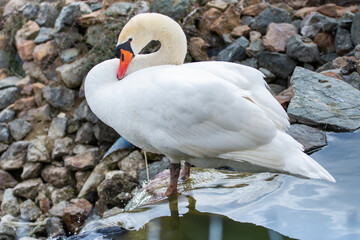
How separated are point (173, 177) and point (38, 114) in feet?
12.2

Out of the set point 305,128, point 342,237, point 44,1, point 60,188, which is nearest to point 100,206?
point 60,188

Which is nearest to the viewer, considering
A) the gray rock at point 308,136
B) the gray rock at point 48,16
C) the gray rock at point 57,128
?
the gray rock at point 308,136

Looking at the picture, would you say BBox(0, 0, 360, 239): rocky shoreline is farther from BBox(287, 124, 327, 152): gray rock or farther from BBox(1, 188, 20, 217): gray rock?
BBox(287, 124, 327, 152): gray rock

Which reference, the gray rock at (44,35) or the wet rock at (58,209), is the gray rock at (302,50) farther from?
the gray rock at (44,35)

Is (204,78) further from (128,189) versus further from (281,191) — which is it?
(128,189)

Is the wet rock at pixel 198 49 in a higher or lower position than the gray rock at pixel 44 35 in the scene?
higher

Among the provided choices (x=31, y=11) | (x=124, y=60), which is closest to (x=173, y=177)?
(x=124, y=60)

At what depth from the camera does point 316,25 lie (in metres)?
5.37

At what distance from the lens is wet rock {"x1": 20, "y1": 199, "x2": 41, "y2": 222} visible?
17.0ft

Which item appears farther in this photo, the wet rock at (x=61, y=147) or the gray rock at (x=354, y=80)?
the wet rock at (x=61, y=147)

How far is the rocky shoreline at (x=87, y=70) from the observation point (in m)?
4.90

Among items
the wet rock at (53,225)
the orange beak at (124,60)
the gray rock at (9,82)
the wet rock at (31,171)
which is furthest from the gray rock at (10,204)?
the orange beak at (124,60)

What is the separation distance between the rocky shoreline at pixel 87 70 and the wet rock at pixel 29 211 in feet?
0.04

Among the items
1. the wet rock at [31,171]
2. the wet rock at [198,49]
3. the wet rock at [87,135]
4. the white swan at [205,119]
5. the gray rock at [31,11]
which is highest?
the white swan at [205,119]
